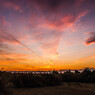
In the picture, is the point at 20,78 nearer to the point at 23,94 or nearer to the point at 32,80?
the point at 32,80

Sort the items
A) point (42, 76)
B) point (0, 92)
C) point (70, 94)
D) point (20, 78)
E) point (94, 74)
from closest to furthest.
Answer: point (0, 92)
point (70, 94)
point (20, 78)
point (42, 76)
point (94, 74)

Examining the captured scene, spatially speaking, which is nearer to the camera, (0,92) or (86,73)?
(0,92)

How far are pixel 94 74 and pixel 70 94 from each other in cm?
465

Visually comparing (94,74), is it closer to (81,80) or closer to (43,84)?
(81,80)

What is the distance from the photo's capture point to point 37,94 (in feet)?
14.7

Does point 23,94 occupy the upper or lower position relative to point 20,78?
lower

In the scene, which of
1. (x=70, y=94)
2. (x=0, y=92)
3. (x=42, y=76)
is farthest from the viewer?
(x=42, y=76)

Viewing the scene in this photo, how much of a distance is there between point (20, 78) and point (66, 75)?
367 centimetres

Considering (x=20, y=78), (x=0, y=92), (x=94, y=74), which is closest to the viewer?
(x=0, y=92)

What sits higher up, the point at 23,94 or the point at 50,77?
the point at 50,77

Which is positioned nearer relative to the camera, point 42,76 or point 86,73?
point 42,76

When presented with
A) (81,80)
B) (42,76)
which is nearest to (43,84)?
(42,76)

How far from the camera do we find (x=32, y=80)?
21.3 feet

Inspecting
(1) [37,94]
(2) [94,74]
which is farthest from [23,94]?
(2) [94,74]
